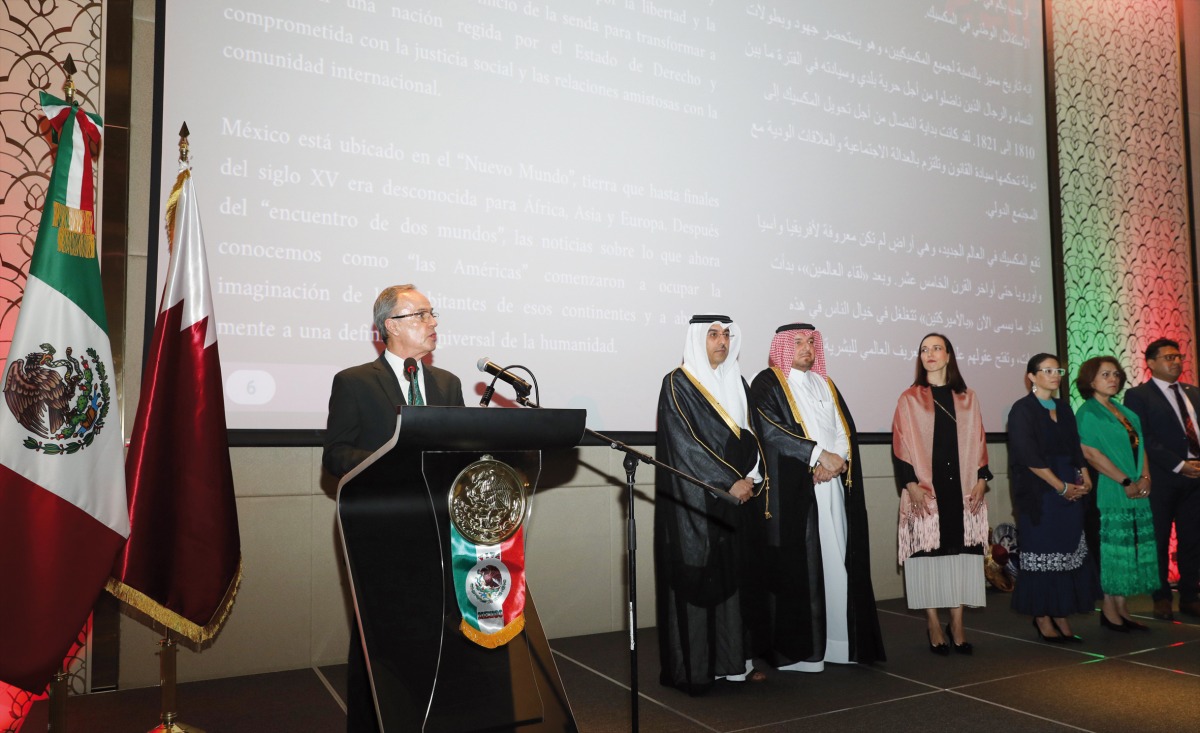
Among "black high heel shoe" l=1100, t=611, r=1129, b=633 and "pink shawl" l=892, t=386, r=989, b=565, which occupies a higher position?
"pink shawl" l=892, t=386, r=989, b=565

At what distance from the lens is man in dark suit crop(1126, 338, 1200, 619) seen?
497cm

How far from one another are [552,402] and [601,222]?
101 cm

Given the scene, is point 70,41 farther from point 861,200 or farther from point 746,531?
point 861,200

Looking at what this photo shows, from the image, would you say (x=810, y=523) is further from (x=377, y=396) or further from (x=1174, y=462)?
(x=1174, y=462)

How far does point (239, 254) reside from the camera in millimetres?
3596

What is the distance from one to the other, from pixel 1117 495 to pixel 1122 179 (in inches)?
126

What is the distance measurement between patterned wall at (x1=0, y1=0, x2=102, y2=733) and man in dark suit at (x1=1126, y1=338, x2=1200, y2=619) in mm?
5708

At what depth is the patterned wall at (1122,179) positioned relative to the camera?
6375 mm

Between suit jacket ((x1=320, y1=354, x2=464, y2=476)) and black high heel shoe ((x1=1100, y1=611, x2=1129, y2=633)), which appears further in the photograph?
black high heel shoe ((x1=1100, y1=611, x2=1129, y2=633))

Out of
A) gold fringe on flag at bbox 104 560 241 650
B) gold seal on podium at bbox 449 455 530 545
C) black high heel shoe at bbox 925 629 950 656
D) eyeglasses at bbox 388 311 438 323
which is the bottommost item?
black high heel shoe at bbox 925 629 950 656

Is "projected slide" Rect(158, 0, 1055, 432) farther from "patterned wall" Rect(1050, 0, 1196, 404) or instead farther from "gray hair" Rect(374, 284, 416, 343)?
"gray hair" Rect(374, 284, 416, 343)

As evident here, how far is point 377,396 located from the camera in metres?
2.53

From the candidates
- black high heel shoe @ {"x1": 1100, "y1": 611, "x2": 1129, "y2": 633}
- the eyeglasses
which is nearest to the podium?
the eyeglasses

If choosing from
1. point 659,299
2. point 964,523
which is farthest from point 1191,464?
point 659,299
